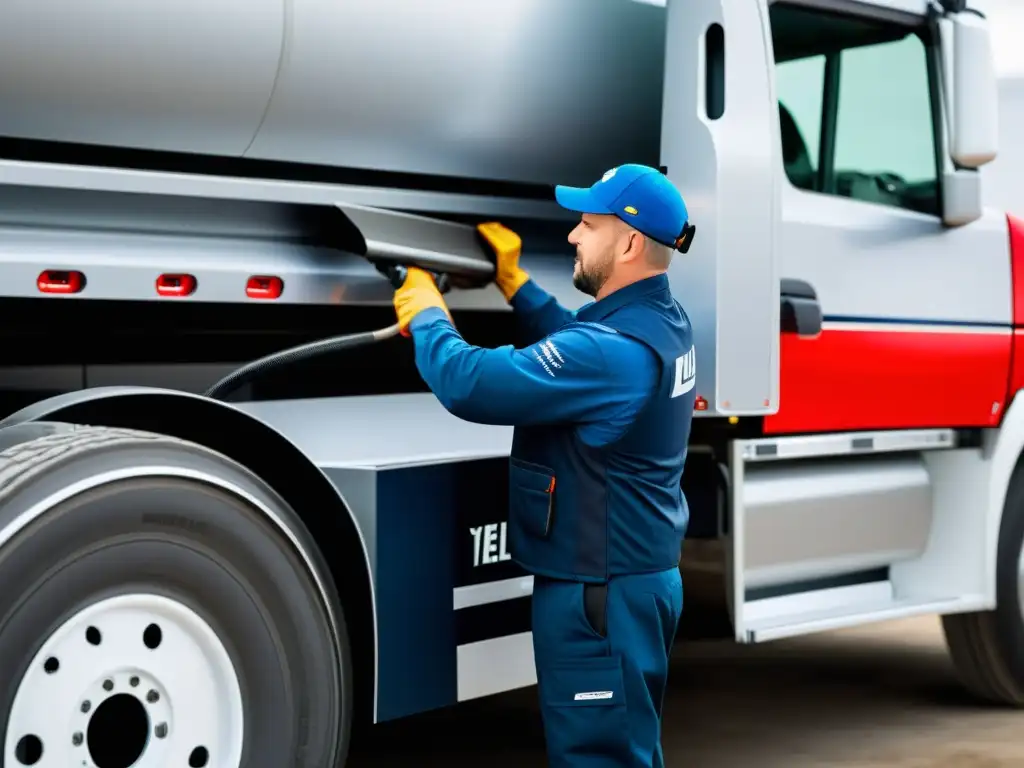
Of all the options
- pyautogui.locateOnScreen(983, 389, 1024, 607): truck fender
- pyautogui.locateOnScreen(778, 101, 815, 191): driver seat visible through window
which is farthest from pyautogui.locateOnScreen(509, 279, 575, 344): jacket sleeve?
pyautogui.locateOnScreen(983, 389, 1024, 607): truck fender

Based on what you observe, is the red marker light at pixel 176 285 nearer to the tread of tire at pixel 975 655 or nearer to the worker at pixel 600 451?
the worker at pixel 600 451

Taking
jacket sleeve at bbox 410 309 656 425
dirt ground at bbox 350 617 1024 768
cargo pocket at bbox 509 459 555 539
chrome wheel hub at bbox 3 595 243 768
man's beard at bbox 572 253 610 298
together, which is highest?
man's beard at bbox 572 253 610 298

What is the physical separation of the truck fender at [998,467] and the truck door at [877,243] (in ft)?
0.22

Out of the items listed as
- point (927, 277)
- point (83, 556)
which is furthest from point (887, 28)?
point (83, 556)

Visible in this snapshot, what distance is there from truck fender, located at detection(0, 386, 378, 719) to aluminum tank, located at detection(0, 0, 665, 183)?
0.55 m

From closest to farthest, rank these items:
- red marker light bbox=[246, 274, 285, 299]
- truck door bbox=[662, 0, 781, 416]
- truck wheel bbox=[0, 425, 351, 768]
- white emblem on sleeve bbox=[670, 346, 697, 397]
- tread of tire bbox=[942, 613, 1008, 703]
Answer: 1. truck wheel bbox=[0, 425, 351, 768]
2. red marker light bbox=[246, 274, 285, 299]
3. white emblem on sleeve bbox=[670, 346, 697, 397]
4. truck door bbox=[662, 0, 781, 416]
5. tread of tire bbox=[942, 613, 1008, 703]

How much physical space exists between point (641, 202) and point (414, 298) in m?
0.54

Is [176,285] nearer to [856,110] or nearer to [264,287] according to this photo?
[264,287]

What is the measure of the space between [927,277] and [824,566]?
3.18 ft

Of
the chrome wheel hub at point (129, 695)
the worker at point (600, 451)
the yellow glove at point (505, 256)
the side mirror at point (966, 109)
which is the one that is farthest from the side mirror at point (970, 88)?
the chrome wheel hub at point (129, 695)

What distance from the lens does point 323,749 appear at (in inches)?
114

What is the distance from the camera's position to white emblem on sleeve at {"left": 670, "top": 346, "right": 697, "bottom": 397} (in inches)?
127

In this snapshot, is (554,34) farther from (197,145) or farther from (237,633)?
(237,633)

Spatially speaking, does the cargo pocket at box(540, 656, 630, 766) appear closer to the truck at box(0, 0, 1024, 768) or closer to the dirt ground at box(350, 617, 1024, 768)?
the truck at box(0, 0, 1024, 768)
